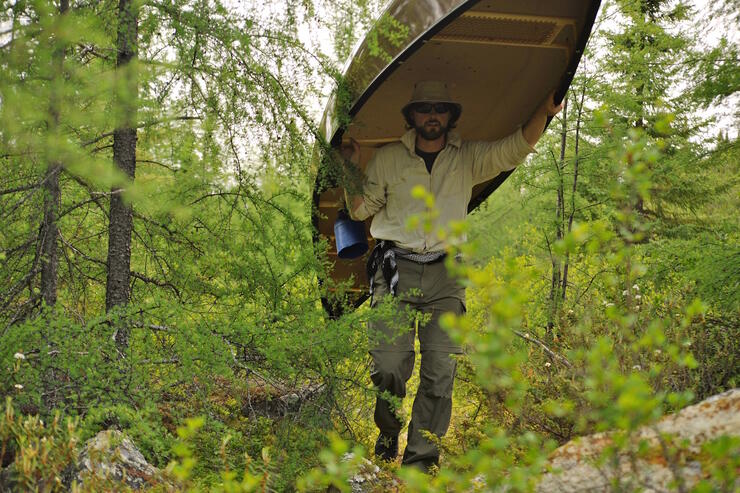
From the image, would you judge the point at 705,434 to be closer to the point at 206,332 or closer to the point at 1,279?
the point at 206,332

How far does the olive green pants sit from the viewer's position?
508 centimetres

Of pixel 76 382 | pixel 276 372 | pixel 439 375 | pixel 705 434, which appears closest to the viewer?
pixel 705 434

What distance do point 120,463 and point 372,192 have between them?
9.22 ft

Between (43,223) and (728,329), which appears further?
(728,329)

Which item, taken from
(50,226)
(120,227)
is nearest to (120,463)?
(50,226)

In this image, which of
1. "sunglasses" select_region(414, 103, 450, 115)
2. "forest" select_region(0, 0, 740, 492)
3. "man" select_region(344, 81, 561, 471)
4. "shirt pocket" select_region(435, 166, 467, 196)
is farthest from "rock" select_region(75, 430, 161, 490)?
"sunglasses" select_region(414, 103, 450, 115)

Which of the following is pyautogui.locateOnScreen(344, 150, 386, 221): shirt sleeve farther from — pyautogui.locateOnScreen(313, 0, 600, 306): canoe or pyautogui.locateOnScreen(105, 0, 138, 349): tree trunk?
pyautogui.locateOnScreen(105, 0, 138, 349): tree trunk

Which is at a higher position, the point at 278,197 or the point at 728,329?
the point at 278,197

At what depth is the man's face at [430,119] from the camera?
17.8ft

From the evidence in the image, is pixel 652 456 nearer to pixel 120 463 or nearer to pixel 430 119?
pixel 120 463

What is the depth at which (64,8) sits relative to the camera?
4.18 metres

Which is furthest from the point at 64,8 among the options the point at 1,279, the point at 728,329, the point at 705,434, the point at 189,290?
the point at 728,329

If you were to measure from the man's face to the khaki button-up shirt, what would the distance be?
0.31ft

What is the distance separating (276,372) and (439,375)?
1264mm
